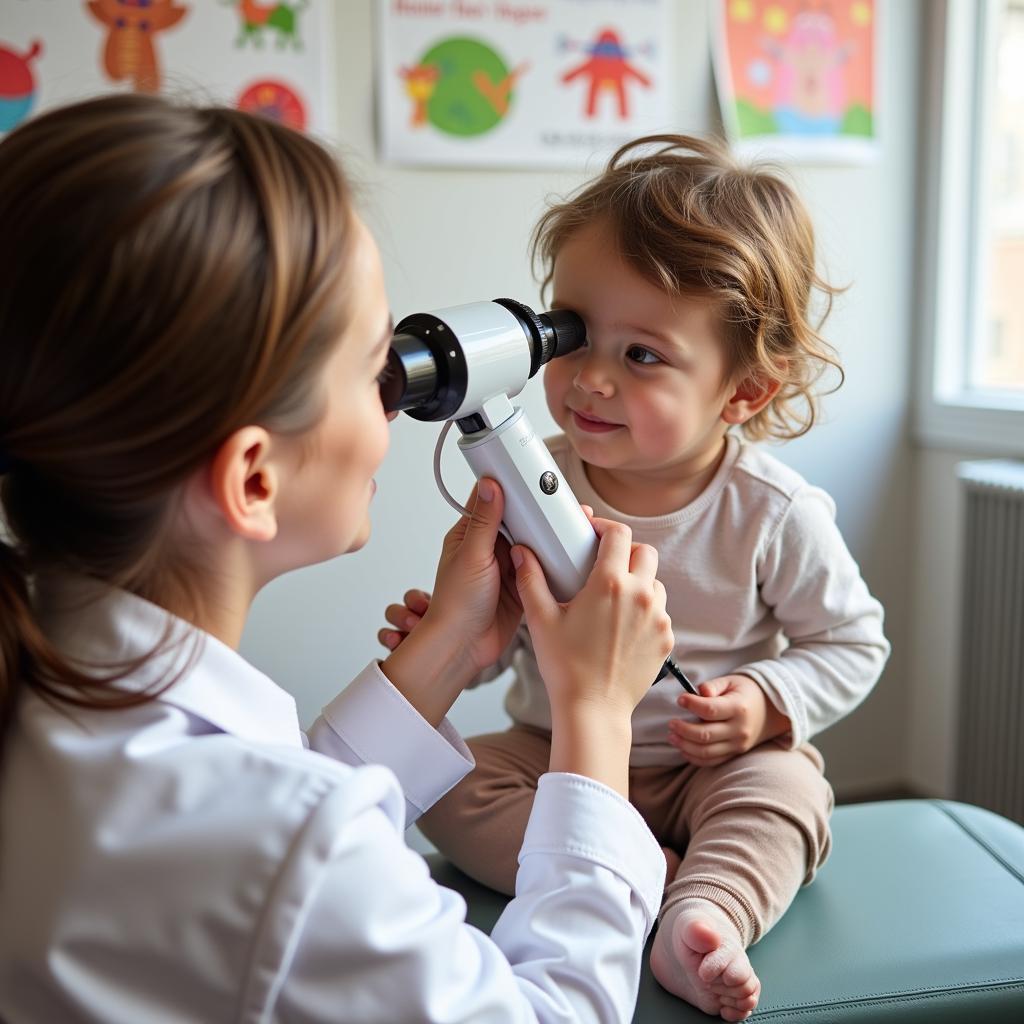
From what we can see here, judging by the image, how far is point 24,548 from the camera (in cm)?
73

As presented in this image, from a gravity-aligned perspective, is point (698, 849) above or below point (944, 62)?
below

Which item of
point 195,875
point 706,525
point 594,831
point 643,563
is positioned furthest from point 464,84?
point 195,875

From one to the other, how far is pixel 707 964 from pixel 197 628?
51cm

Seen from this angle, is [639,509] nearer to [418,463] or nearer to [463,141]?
[418,463]

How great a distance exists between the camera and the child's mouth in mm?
1153

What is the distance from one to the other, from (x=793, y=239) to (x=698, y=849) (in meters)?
0.67

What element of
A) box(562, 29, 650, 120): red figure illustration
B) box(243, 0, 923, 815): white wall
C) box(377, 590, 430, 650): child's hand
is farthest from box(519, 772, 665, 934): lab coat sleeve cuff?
box(562, 29, 650, 120): red figure illustration

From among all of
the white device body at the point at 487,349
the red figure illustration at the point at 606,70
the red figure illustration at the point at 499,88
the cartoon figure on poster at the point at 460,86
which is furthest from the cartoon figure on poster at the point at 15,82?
the white device body at the point at 487,349

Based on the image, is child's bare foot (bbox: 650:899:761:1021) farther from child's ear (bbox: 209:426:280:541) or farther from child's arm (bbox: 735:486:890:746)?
child's ear (bbox: 209:426:280:541)

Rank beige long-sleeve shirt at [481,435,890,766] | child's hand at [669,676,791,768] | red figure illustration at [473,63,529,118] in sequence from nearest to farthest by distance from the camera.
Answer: child's hand at [669,676,791,768]
beige long-sleeve shirt at [481,435,890,766]
red figure illustration at [473,63,529,118]

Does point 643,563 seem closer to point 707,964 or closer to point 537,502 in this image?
point 537,502

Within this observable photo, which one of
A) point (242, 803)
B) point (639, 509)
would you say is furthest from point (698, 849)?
point (242, 803)

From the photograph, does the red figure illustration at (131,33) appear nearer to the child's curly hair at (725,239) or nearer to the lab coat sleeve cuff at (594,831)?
the child's curly hair at (725,239)

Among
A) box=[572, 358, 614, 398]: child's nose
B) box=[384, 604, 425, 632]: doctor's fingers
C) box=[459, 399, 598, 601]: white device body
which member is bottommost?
box=[384, 604, 425, 632]: doctor's fingers
